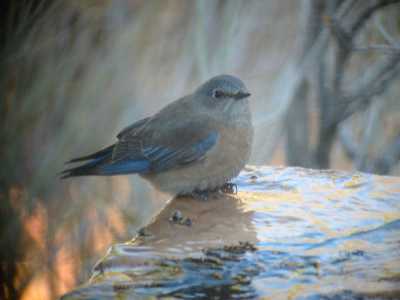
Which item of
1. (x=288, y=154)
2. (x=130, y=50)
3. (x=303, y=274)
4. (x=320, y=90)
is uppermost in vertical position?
(x=130, y=50)

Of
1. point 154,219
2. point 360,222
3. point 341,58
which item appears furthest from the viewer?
point 341,58

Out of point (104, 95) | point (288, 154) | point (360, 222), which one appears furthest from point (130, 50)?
point (360, 222)

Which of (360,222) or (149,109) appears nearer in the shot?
(360,222)

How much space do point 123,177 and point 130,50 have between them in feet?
4.68

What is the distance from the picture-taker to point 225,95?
17.6 ft

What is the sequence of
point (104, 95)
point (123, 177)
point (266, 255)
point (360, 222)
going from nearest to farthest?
point (266, 255)
point (360, 222)
point (104, 95)
point (123, 177)

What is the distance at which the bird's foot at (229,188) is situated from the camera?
16.2ft

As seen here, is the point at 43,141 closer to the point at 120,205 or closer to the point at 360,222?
the point at 120,205

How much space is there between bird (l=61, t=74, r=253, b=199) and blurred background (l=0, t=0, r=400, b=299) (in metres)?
1.94

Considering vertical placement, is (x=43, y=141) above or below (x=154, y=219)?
above

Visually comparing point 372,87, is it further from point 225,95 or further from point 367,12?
point 225,95

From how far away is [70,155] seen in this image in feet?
24.8

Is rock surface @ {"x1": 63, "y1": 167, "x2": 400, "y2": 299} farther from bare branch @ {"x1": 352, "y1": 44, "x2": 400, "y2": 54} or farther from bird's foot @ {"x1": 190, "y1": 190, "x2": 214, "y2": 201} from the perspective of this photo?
bare branch @ {"x1": 352, "y1": 44, "x2": 400, "y2": 54}

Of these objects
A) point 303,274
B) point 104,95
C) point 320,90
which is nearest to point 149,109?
point 104,95
